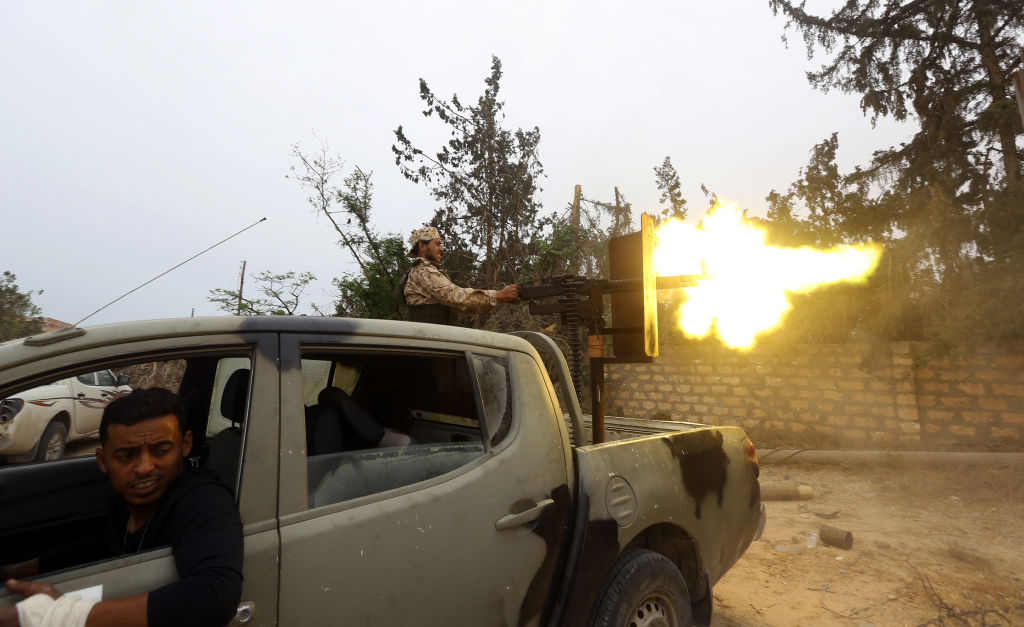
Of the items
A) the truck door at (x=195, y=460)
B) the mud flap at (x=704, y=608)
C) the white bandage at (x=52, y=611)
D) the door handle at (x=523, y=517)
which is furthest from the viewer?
the mud flap at (x=704, y=608)

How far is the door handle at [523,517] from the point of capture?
5.65 feet

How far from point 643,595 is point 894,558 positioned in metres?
3.42

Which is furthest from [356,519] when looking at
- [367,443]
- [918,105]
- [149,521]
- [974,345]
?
[918,105]

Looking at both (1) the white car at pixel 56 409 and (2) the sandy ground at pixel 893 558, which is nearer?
(1) the white car at pixel 56 409

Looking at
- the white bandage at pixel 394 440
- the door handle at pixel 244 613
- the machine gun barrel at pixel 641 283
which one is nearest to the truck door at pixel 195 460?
the door handle at pixel 244 613

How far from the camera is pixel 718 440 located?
9.14 ft

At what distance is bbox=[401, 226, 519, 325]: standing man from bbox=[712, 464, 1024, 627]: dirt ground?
8.50 ft

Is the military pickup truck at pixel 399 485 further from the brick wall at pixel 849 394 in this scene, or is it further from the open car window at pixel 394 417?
the brick wall at pixel 849 394

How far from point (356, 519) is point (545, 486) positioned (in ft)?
2.43

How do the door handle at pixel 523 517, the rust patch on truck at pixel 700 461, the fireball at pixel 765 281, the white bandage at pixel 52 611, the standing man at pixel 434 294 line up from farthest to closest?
the fireball at pixel 765 281
the standing man at pixel 434 294
the rust patch on truck at pixel 700 461
the door handle at pixel 523 517
the white bandage at pixel 52 611

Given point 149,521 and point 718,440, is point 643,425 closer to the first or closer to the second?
point 718,440

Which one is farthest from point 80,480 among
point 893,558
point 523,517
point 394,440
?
point 893,558

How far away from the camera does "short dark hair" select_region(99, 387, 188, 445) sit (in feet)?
4.32

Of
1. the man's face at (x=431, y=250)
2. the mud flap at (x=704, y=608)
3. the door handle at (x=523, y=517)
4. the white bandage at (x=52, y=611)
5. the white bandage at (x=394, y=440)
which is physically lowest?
the mud flap at (x=704, y=608)
